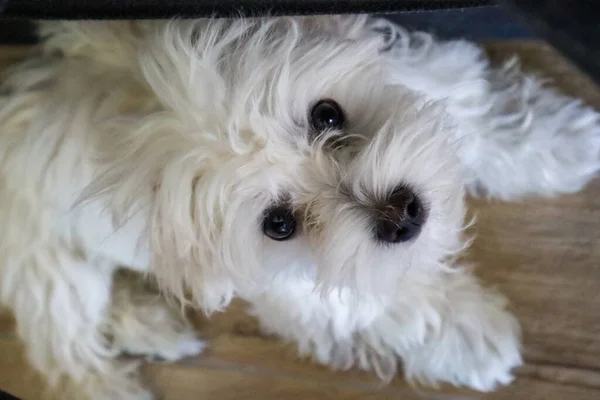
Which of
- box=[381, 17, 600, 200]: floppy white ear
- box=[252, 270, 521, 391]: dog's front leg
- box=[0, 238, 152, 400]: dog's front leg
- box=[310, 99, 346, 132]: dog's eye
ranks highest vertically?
box=[381, 17, 600, 200]: floppy white ear

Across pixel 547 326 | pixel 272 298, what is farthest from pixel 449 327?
pixel 272 298

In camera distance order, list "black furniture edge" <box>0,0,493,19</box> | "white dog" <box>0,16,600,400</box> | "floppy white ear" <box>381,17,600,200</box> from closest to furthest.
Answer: "black furniture edge" <box>0,0,493,19</box> < "white dog" <box>0,16,600,400</box> < "floppy white ear" <box>381,17,600,200</box>

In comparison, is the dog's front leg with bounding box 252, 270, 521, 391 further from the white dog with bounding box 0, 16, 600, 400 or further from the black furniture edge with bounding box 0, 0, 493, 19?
the black furniture edge with bounding box 0, 0, 493, 19

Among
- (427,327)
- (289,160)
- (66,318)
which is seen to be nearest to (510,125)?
(427,327)

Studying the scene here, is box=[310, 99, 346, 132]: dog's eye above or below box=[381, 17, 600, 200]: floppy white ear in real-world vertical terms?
below

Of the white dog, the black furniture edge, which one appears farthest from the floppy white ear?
the black furniture edge

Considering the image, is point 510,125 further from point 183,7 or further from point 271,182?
point 183,7

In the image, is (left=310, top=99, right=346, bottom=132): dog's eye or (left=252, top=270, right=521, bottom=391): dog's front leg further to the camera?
(left=252, top=270, right=521, bottom=391): dog's front leg

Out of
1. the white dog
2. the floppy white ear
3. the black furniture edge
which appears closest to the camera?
the black furniture edge
